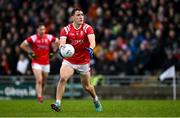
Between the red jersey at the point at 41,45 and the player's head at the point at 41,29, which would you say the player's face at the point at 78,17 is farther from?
the red jersey at the point at 41,45

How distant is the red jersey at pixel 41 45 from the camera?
26.0 meters

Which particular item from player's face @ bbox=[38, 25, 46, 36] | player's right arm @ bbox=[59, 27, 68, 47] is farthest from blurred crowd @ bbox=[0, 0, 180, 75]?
player's right arm @ bbox=[59, 27, 68, 47]

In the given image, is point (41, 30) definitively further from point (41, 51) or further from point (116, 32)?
point (116, 32)

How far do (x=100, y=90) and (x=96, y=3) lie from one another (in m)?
5.37

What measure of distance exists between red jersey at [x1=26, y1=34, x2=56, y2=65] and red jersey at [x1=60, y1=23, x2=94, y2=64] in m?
6.86

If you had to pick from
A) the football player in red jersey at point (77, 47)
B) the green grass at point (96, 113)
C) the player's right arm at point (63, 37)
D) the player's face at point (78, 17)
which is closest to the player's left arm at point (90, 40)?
the football player in red jersey at point (77, 47)

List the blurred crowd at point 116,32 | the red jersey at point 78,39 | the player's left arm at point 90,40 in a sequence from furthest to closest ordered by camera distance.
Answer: the blurred crowd at point 116,32
the red jersey at point 78,39
the player's left arm at point 90,40

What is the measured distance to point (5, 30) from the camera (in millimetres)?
35688

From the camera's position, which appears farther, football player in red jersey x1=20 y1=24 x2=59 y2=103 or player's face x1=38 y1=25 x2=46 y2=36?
football player in red jersey x1=20 y1=24 x2=59 y2=103

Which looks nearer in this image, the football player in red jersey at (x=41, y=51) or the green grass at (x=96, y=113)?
the green grass at (x=96, y=113)

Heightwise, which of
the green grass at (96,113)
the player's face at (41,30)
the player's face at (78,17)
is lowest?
the green grass at (96,113)

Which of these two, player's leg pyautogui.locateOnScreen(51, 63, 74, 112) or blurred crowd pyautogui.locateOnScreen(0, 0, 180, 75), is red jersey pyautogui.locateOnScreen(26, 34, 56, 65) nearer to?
blurred crowd pyautogui.locateOnScreen(0, 0, 180, 75)

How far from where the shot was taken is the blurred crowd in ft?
100

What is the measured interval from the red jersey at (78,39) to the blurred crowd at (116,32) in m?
11.3
